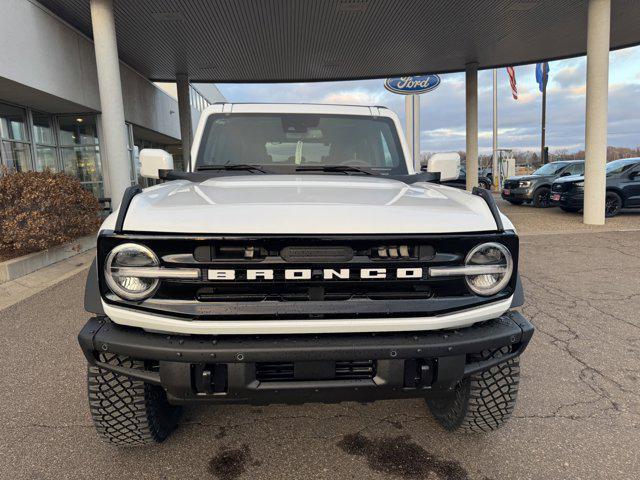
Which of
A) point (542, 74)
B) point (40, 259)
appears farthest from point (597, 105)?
point (542, 74)

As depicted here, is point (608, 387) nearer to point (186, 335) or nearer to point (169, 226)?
point (186, 335)

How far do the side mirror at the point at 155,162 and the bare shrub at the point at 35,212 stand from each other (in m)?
5.10

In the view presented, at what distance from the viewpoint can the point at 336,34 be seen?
44.5ft

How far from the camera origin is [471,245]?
1.99 meters

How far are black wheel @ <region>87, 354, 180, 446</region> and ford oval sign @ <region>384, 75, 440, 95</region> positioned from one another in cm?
2178

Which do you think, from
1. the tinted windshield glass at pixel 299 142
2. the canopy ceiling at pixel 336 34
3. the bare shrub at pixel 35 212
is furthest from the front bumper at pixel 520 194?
the bare shrub at pixel 35 212

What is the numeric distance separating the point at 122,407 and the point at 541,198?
647 inches

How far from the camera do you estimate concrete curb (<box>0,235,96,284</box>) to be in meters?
6.44

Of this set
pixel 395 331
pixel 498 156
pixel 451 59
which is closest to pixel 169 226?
pixel 395 331

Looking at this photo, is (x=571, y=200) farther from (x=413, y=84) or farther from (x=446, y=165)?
(x=413, y=84)

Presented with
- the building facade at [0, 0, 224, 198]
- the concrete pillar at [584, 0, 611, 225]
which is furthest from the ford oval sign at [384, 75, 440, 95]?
the building facade at [0, 0, 224, 198]

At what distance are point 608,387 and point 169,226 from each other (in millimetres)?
3108

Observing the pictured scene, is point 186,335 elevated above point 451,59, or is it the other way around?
point 451,59

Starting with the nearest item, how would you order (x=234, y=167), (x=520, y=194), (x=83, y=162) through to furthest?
1. (x=234, y=167)
2. (x=83, y=162)
3. (x=520, y=194)
